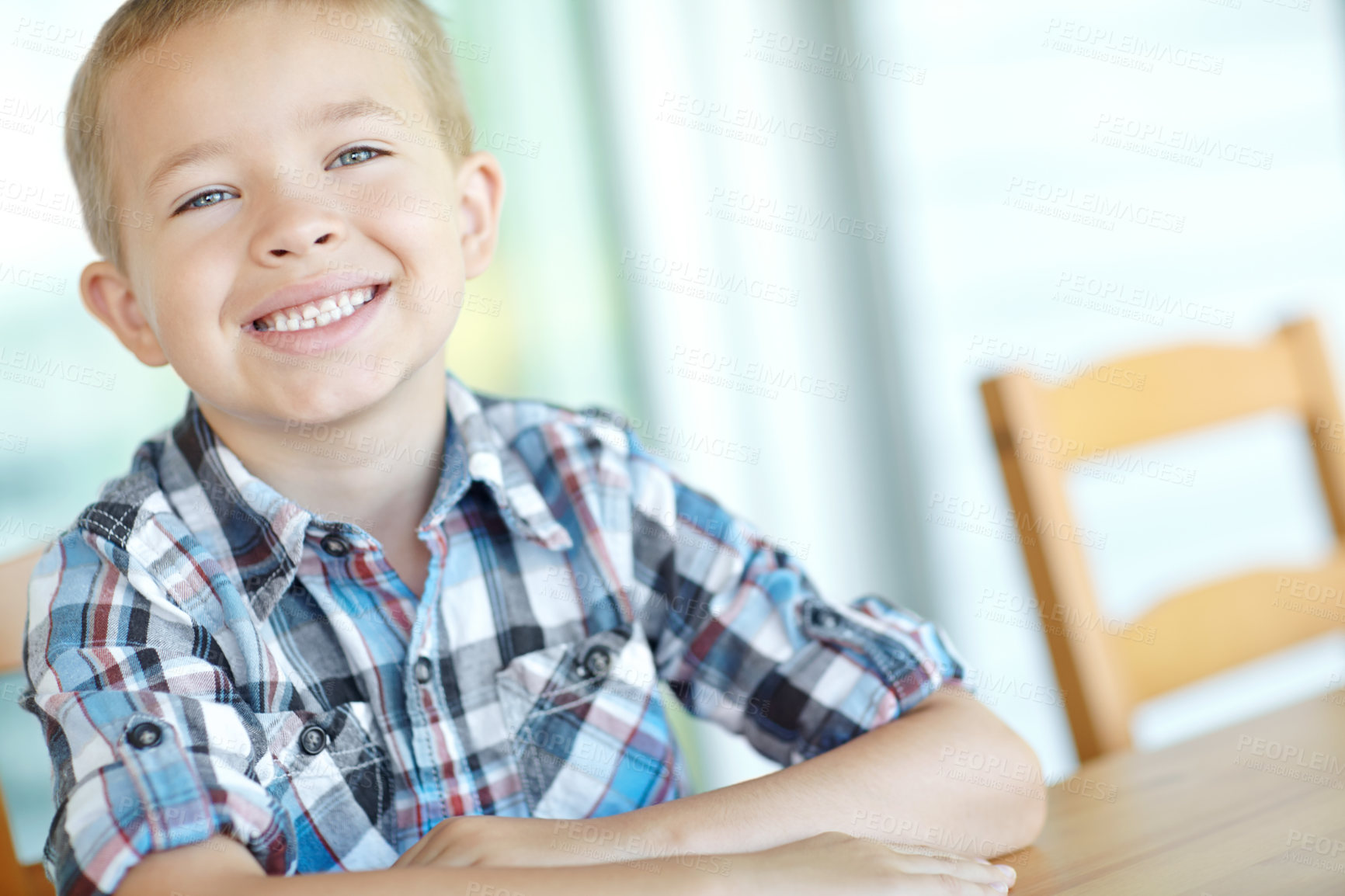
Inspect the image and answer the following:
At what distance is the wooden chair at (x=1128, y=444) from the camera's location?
92 cm

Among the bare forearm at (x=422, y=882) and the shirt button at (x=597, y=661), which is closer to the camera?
the bare forearm at (x=422, y=882)

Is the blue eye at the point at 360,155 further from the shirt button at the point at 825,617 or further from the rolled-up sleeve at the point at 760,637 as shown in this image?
the shirt button at the point at 825,617

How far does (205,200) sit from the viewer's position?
2.31ft

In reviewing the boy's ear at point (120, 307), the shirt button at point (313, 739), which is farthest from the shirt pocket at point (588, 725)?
the boy's ear at point (120, 307)

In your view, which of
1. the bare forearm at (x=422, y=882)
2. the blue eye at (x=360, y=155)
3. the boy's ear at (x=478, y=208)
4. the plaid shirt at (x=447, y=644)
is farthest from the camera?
the boy's ear at (x=478, y=208)

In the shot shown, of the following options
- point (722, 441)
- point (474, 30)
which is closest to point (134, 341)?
point (474, 30)

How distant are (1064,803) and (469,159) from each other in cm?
62

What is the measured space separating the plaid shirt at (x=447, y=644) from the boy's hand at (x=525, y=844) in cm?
8

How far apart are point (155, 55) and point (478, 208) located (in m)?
0.25

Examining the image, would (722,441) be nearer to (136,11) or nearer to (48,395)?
(48,395)

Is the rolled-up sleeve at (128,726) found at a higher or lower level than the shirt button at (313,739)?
higher

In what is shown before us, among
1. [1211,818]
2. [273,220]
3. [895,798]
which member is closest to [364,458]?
[273,220]

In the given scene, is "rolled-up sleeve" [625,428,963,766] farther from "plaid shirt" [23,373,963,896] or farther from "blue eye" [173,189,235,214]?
"blue eye" [173,189,235,214]

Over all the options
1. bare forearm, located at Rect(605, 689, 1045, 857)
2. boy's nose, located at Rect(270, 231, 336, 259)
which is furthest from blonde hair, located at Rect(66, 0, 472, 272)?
bare forearm, located at Rect(605, 689, 1045, 857)
